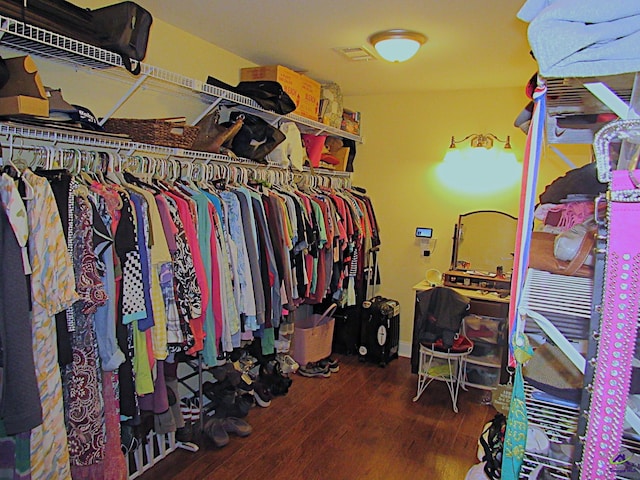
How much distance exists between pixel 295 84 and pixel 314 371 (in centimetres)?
229

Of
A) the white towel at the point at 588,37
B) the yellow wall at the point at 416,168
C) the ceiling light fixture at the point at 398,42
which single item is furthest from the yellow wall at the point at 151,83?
the white towel at the point at 588,37

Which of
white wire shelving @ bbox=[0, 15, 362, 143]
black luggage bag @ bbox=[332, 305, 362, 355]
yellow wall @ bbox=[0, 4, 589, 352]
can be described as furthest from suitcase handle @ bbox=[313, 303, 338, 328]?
white wire shelving @ bbox=[0, 15, 362, 143]

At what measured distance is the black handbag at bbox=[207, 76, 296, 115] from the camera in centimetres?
296

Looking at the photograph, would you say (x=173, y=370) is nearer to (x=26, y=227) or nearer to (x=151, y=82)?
(x=26, y=227)

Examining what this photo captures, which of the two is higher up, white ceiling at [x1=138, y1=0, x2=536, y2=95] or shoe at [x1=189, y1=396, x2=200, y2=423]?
white ceiling at [x1=138, y1=0, x2=536, y2=95]

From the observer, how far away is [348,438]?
2.87 meters

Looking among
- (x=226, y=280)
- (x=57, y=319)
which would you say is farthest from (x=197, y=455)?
(x=57, y=319)

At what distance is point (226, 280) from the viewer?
239 centimetres

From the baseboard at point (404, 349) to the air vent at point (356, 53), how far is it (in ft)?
8.62

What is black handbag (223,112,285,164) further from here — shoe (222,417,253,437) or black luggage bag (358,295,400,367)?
black luggage bag (358,295,400,367)

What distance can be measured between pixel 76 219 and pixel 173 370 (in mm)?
1074

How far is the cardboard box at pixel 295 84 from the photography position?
3172 millimetres

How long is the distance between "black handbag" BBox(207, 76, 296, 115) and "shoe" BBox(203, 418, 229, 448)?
2010 mm

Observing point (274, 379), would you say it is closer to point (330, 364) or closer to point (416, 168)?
point (330, 364)
